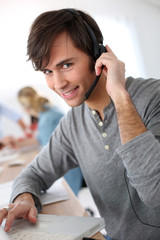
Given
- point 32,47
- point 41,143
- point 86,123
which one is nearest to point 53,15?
point 32,47

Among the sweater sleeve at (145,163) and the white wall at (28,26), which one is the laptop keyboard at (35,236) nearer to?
the sweater sleeve at (145,163)

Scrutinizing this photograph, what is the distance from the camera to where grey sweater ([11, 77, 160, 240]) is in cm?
59

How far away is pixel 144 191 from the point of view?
1.90 feet

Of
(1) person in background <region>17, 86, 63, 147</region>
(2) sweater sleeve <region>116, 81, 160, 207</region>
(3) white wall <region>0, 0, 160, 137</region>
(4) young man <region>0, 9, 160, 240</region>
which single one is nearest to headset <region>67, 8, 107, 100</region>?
(4) young man <region>0, 9, 160, 240</region>

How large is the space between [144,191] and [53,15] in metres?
0.65

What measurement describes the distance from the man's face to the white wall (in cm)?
73

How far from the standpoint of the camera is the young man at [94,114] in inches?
29.0

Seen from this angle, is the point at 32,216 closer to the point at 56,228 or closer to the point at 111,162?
the point at 56,228

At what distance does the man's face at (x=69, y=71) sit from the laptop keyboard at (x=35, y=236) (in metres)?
0.45

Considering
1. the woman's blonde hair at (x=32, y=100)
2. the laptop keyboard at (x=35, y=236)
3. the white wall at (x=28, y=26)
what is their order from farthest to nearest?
the woman's blonde hair at (x=32, y=100)
the white wall at (x=28, y=26)
the laptop keyboard at (x=35, y=236)

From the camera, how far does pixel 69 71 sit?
83 centimetres

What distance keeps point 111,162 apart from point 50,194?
30cm

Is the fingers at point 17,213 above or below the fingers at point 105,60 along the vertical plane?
below

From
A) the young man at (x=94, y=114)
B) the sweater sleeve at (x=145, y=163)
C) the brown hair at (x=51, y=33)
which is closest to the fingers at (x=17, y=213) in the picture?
the young man at (x=94, y=114)
